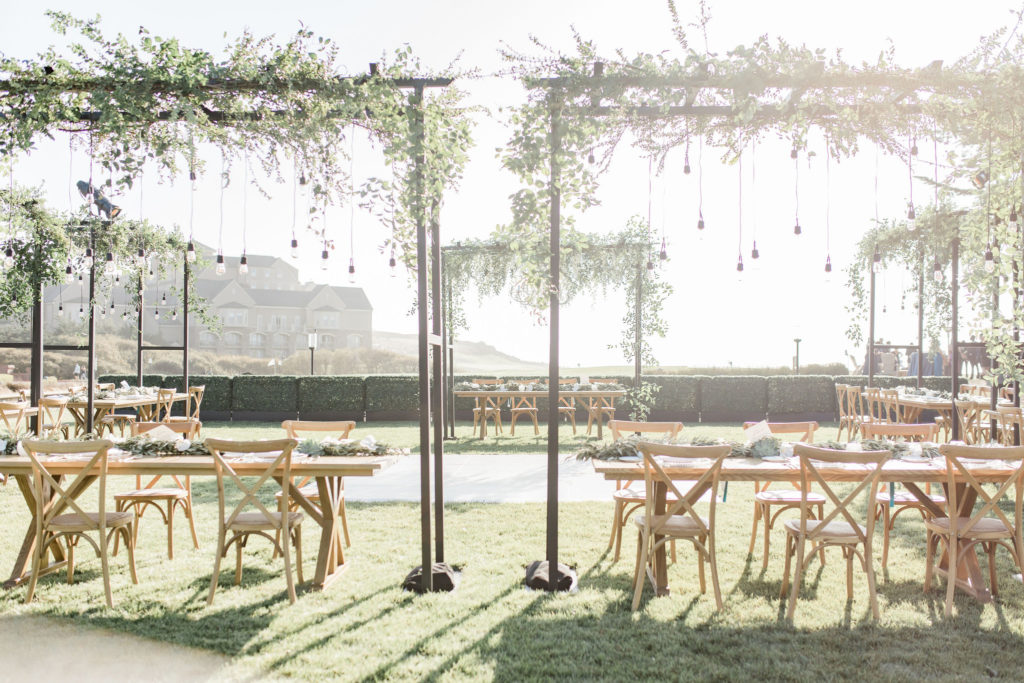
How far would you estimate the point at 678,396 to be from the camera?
1365cm

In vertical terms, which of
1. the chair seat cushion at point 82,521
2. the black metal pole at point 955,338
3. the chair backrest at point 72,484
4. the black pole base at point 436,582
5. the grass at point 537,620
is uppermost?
the black metal pole at point 955,338

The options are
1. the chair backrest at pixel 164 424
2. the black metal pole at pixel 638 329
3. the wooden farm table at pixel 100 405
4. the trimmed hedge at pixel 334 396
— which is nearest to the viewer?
the chair backrest at pixel 164 424

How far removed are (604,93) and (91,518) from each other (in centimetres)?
373

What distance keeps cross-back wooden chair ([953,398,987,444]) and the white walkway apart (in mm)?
4553

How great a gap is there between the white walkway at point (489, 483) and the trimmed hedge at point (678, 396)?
5.55 metres

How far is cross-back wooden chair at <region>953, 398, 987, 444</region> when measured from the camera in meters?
8.15

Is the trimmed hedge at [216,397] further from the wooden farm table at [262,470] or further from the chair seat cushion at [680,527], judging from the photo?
the chair seat cushion at [680,527]

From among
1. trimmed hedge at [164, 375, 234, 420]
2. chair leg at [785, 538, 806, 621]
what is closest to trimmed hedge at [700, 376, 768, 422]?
trimmed hedge at [164, 375, 234, 420]

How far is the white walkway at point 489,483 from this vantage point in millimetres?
6320

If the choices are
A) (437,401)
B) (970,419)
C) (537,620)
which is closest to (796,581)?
(537,620)

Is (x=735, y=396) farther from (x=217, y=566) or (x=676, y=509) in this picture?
(x=217, y=566)

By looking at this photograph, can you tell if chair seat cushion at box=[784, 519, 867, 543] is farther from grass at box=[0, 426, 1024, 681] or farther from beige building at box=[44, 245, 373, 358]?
beige building at box=[44, 245, 373, 358]

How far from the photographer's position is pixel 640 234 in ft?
35.6

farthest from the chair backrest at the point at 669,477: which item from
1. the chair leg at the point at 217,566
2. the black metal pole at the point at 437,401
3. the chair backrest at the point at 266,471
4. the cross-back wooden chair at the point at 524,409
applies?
the cross-back wooden chair at the point at 524,409
